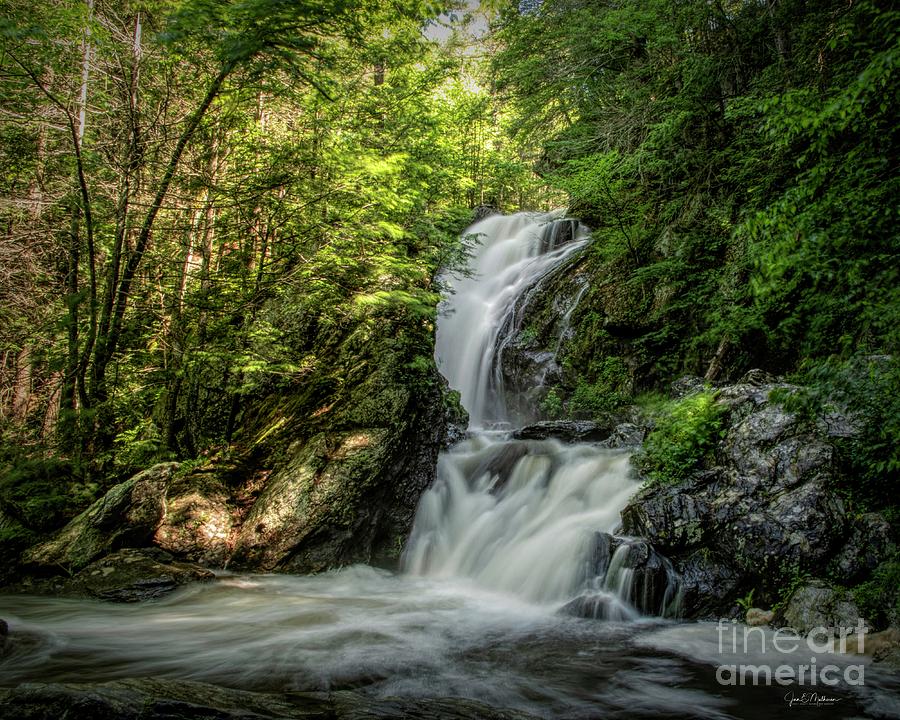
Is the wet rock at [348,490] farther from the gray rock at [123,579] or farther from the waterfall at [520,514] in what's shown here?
the gray rock at [123,579]

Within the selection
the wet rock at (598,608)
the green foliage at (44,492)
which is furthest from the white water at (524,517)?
the green foliage at (44,492)

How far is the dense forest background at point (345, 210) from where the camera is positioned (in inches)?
192

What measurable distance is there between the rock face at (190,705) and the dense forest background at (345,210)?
4573mm

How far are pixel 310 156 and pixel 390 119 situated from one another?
11.2 feet

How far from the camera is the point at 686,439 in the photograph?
22.7 feet

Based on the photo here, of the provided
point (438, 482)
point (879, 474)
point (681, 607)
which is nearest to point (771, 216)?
point (879, 474)

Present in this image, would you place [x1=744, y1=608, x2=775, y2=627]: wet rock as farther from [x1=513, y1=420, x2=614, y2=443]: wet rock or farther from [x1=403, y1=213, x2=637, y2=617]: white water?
[x1=513, y1=420, x2=614, y2=443]: wet rock

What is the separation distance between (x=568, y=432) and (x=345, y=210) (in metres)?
5.88

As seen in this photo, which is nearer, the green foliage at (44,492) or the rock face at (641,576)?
the rock face at (641,576)

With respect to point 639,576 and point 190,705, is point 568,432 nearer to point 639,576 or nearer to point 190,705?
point 639,576

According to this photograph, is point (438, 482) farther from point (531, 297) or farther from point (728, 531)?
point (531, 297)

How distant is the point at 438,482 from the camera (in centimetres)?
936

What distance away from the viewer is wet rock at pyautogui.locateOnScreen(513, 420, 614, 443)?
9824 millimetres

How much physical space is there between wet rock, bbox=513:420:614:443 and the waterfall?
26 centimetres
